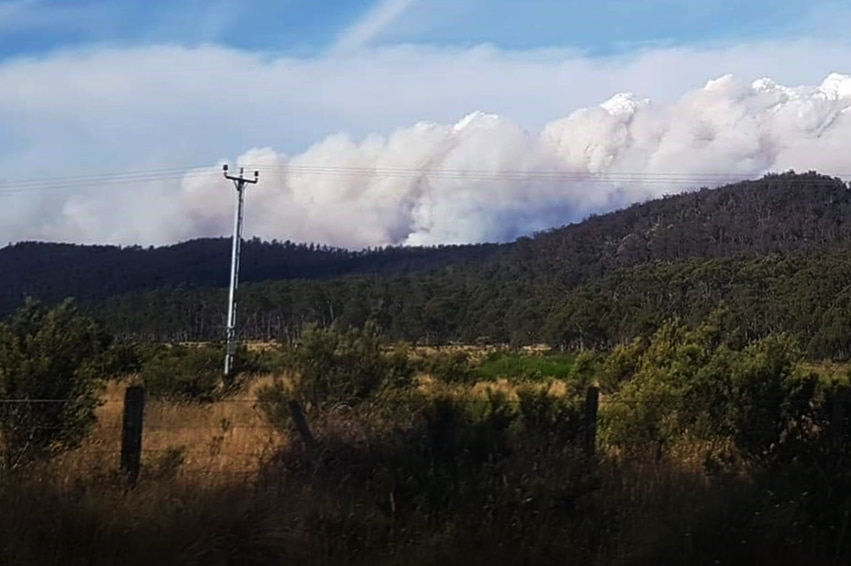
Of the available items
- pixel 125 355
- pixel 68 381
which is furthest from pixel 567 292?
pixel 68 381

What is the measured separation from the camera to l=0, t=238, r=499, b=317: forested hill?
259 ft

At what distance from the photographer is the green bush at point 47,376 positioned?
1061 centimetres

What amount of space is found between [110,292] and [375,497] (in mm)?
82045

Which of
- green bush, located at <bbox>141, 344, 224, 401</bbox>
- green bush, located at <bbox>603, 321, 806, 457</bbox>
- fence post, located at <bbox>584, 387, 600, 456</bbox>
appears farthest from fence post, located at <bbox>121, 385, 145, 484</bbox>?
green bush, located at <bbox>141, 344, 224, 401</bbox>

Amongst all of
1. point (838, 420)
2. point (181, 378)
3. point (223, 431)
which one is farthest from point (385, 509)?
point (181, 378)

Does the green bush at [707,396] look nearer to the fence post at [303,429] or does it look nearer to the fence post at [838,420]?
the fence post at [838,420]

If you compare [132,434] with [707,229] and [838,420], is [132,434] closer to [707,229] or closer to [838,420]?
[838,420]

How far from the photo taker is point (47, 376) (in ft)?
44.0

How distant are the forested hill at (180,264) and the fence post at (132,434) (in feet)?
158

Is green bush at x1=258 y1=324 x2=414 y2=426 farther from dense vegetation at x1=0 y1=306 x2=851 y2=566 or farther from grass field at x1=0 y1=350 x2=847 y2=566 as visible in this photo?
grass field at x1=0 y1=350 x2=847 y2=566

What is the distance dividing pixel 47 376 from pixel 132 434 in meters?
5.28

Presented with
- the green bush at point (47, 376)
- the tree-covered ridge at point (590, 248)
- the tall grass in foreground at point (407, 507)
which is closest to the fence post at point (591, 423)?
the tall grass in foreground at point (407, 507)

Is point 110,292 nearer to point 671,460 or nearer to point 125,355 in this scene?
point 125,355

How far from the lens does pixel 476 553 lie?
7.45m
